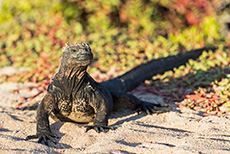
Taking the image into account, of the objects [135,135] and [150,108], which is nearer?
[135,135]

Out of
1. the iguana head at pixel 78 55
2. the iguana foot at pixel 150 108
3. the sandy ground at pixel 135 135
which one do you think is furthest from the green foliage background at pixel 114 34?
the iguana head at pixel 78 55

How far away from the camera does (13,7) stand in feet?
32.3

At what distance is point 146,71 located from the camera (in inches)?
246

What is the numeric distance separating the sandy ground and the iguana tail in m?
0.89

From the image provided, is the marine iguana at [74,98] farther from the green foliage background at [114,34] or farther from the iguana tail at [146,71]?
the green foliage background at [114,34]

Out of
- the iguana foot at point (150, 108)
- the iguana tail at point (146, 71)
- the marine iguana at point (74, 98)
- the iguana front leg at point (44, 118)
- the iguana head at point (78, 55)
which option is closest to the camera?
the iguana head at point (78, 55)

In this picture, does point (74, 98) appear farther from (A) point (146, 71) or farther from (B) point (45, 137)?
(A) point (146, 71)

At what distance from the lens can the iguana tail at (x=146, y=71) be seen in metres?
5.60

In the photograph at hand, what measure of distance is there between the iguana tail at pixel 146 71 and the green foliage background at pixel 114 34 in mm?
155

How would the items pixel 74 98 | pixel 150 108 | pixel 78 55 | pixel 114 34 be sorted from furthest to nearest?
1. pixel 114 34
2. pixel 150 108
3. pixel 74 98
4. pixel 78 55

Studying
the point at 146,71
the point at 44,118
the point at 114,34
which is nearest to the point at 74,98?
the point at 44,118

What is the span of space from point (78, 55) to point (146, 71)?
2813 millimetres

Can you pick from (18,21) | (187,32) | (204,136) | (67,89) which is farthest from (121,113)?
(18,21)

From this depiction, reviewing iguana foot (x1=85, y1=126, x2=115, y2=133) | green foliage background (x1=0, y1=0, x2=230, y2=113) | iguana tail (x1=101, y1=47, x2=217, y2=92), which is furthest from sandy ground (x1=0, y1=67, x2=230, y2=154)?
green foliage background (x1=0, y1=0, x2=230, y2=113)
